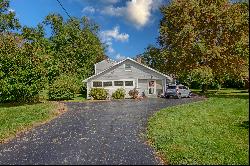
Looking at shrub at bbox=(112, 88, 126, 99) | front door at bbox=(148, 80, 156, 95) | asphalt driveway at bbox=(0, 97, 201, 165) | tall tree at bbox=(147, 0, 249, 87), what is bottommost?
asphalt driveway at bbox=(0, 97, 201, 165)

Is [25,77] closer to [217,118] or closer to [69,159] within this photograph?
[217,118]

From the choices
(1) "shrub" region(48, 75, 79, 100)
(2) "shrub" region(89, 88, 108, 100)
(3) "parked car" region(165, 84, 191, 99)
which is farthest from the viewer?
(2) "shrub" region(89, 88, 108, 100)

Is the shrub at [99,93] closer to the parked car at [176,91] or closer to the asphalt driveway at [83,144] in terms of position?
the parked car at [176,91]

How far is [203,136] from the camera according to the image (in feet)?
52.3

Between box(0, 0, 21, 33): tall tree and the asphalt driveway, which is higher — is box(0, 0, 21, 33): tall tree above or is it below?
above

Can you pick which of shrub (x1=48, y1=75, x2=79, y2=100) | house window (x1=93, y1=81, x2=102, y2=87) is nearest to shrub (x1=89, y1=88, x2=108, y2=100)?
house window (x1=93, y1=81, x2=102, y2=87)

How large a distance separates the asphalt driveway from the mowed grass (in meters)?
0.76

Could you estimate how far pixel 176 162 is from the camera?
39.7 feet

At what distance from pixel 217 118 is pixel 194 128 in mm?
3576

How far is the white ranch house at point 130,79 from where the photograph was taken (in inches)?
1891

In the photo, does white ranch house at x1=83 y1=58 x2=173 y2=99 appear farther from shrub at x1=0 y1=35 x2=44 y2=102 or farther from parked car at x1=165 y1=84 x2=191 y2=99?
shrub at x1=0 y1=35 x2=44 y2=102

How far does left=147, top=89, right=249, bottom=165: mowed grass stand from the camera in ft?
40.5

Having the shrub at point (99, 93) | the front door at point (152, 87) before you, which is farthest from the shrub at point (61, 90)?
the front door at point (152, 87)

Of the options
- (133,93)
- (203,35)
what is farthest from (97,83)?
(203,35)
